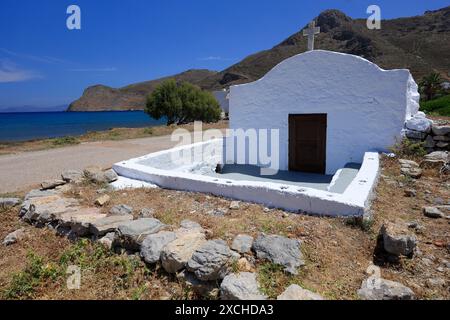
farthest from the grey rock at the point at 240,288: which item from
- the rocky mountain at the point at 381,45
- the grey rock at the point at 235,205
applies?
the rocky mountain at the point at 381,45

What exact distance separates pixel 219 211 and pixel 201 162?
14.6ft

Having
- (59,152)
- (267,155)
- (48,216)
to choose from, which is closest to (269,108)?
(267,155)

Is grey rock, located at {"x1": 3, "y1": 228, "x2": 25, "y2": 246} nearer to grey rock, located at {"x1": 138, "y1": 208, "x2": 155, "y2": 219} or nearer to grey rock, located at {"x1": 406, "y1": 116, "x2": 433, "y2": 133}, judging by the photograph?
grey rock, located at {"x1": 138, "y1": 208, "x2": 155, "y2": 219}

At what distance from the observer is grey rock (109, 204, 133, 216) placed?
4422 mm

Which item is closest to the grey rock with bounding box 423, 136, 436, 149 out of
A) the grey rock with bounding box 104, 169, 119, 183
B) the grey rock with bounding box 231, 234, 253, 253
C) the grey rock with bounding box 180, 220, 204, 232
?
the grey rock with bounding box 231, 234, 253, 253

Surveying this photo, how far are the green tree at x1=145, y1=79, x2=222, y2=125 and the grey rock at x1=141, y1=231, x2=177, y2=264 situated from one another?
29.1 metres

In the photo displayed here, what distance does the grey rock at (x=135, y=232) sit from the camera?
350 cm

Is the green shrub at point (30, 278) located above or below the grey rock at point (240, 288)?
below

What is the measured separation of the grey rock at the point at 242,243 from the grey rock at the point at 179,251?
36 cm

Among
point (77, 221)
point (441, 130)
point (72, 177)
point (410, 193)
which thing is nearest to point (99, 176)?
point (72, 177)

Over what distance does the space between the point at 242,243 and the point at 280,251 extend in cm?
44

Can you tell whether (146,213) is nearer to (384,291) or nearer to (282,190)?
(282,190)

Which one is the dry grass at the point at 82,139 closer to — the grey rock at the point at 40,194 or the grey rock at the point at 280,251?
the grey rock at the point at 40,194

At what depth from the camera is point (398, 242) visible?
3.00 meters
